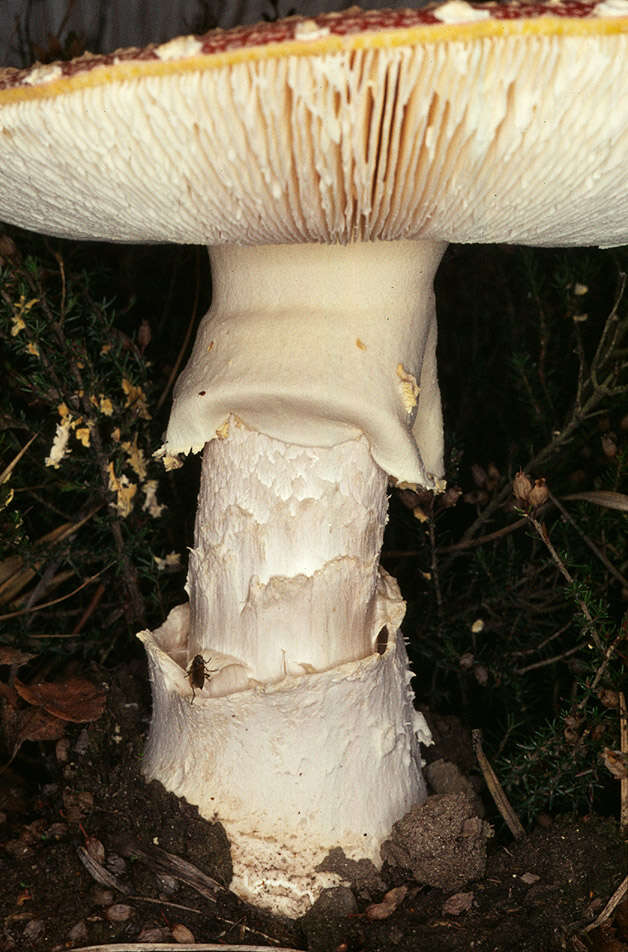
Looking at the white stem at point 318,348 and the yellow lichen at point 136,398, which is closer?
the white stem at point 318,348

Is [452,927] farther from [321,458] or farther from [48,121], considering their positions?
[48,121]

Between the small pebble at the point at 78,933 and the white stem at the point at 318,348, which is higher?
the white stem at the point at 318,348

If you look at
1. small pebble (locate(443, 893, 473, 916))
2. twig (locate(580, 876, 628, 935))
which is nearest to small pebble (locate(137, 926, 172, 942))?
small pebble (locate(443, 893, 473, 916))

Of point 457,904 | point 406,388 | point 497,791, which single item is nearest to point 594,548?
point 497,791

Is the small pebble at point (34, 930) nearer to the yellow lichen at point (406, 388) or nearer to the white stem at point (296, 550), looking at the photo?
the white stem at point (296, 550)

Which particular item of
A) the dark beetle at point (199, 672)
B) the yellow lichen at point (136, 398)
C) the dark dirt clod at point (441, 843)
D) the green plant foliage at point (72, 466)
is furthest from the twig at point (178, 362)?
the dark dirt clod at point (441, 843)

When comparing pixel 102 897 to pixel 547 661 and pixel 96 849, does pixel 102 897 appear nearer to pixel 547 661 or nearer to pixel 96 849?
pixel 96 849

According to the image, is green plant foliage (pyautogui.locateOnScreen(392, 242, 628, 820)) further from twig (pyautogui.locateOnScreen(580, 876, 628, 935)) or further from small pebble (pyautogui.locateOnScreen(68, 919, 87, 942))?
small pebble (pyautogui.locateOnScreen(68, 919, 87, 942))
